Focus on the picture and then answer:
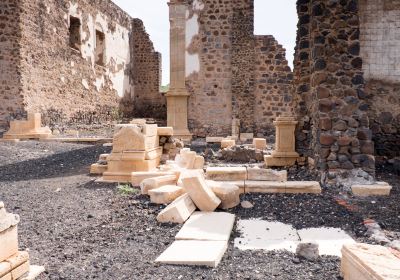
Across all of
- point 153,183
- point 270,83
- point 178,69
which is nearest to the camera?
point 153,183

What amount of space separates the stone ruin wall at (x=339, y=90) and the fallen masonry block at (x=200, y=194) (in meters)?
2.32

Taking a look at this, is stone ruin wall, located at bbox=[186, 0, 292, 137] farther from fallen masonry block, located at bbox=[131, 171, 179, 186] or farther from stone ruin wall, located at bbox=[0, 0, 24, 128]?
fallen masonry block, located at bbox=[131, 171, 179, 186]

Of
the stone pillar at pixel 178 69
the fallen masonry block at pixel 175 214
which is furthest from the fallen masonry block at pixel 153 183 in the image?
the stone pillar at pixel 178 69

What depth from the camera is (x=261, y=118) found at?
13445mm

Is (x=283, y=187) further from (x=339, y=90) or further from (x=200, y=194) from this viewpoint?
(x=339, y=90)

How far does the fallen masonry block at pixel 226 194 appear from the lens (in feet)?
15.4

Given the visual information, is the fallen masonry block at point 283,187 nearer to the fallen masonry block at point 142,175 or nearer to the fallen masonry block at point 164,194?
the fallen masonry block at point 164,194

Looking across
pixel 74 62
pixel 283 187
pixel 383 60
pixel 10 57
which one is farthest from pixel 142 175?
pixel 74 62

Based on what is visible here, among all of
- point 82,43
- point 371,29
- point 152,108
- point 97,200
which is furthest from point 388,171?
point 152,108

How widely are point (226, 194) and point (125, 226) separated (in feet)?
4.33

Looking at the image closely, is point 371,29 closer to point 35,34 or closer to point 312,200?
point 312,200

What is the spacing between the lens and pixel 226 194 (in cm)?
470

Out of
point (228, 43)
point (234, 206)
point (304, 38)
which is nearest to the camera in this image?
point (234, 206)

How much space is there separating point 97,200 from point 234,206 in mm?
1863
